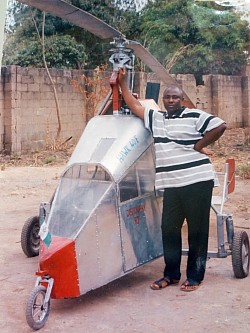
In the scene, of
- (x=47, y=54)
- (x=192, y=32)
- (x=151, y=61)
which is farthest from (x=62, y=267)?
(x=47, y=54)

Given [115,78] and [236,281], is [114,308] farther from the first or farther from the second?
[115,78]

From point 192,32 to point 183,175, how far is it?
750 centimetres

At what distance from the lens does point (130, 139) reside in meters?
4.39

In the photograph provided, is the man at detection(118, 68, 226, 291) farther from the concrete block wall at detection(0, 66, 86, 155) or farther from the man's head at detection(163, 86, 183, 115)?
the concrete block wall at detection(0, 66, 86, 155)

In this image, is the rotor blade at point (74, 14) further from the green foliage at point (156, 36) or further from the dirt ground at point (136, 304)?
the green foliage at point (156, 36)

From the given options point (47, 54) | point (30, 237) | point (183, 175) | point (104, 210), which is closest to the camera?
point (104, 210)

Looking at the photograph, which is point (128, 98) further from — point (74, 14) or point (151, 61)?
point (74, 14)

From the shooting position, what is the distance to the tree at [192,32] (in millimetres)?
9961

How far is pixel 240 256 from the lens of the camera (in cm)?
→ 452

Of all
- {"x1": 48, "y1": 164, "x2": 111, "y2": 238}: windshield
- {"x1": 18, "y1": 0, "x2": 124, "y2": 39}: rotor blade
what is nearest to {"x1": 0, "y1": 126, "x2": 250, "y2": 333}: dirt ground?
{"x1": 48, "y1": 164, "x2": 111, "y2": 238}: windshield

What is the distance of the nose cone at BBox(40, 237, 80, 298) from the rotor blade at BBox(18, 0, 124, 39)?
1.41 meters

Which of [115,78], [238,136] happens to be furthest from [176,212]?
[238,136]

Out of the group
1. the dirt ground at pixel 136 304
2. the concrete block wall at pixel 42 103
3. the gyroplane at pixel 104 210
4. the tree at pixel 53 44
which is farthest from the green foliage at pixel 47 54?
the gyroplane at pixel 104 210

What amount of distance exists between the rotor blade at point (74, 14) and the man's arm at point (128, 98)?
11.2 inches
